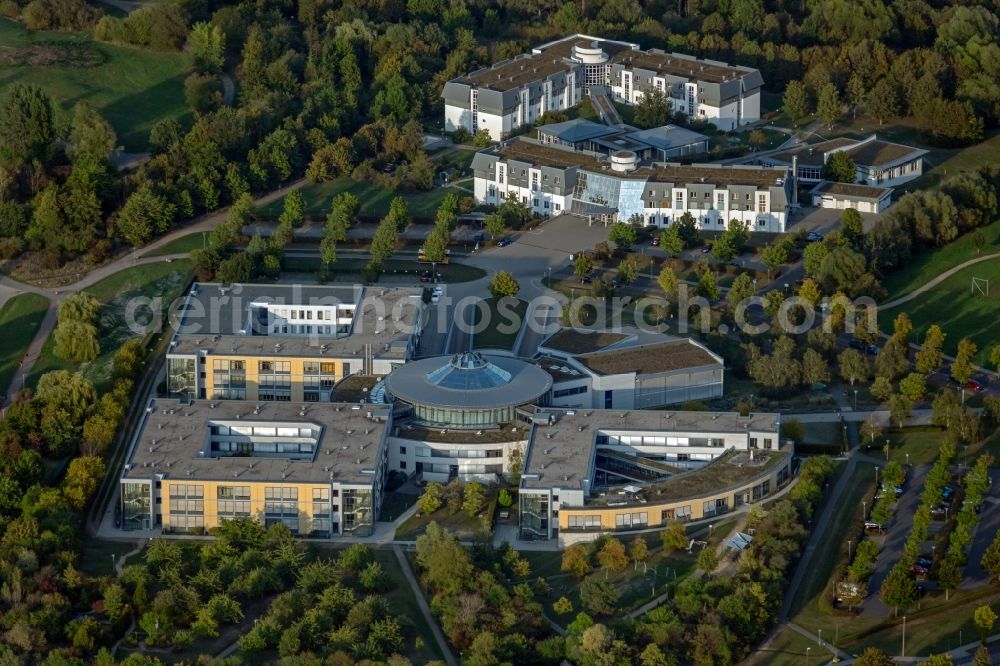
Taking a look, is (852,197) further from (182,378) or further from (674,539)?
(182,378)

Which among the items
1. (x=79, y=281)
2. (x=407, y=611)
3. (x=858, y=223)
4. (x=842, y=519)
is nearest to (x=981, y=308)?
(x=858, y=223)

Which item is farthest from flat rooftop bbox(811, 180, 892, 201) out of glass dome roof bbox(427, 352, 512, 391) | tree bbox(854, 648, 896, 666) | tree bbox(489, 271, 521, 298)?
tree bbox(854, 648, 896, 666)

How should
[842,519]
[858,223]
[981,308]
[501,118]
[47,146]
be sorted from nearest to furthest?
[842,519] → [981,308] → [858,223] → [47,146] → [501,118]

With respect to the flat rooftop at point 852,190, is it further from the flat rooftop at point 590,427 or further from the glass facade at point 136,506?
the glass facade at point 136,506

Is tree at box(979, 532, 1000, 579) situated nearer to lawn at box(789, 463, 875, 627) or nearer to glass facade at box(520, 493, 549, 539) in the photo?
lawn at box(789, 463, 875, 627)

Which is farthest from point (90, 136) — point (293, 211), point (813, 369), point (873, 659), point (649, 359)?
point (873, 659)

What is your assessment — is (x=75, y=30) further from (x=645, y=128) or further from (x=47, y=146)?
(x=645, y=128)
